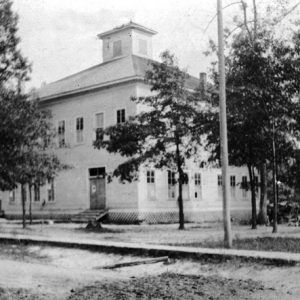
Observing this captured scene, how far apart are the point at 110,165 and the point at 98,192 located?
1.62m

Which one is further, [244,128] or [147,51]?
[147,51]

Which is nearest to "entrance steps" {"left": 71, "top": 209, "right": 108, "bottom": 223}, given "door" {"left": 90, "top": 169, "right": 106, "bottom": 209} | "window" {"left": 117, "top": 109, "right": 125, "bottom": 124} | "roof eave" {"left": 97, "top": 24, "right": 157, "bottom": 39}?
"door" {"left": 90, "top": 169, "right": 106, "bottom": 209}

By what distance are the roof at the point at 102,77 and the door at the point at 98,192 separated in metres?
4.87

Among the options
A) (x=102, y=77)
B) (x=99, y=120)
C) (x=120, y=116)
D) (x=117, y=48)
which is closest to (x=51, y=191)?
(x=99, y=120)

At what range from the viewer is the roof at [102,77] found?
1123 inches

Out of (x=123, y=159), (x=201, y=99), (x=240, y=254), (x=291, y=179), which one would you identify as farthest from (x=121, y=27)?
(x=240, y=254)

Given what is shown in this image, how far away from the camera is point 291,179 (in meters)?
20.8

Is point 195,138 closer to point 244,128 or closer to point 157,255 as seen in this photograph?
point 244,128

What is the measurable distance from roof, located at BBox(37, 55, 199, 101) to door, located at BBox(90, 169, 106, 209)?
4.87 m

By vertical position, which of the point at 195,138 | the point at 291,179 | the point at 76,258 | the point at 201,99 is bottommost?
the point at 76,258

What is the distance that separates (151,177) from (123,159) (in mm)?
1708

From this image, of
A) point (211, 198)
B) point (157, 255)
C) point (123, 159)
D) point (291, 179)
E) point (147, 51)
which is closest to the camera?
point (157, 255)

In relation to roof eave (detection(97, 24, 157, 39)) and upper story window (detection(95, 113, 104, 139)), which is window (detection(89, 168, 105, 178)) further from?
roof eave (detection(97, 24, 157, 39))

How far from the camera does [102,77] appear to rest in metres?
30.2
